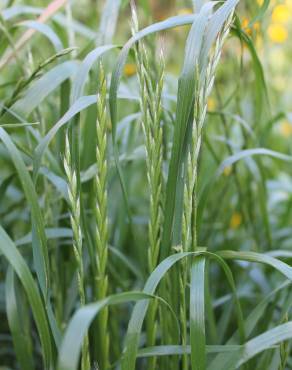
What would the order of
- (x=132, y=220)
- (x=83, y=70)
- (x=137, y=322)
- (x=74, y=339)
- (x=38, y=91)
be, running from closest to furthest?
1. (x=74, y=339)
2. (x=137, y=322)
3. (x=83, y=70)
4. (x=38, y=91)
5. (x=132, y=220)

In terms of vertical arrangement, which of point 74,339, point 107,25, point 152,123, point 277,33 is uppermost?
point 277,33

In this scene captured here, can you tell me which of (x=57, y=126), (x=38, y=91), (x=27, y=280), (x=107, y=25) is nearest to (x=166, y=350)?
(x=27, y=280)

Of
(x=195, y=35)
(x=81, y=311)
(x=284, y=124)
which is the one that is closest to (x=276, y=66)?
(x=284, y=124)

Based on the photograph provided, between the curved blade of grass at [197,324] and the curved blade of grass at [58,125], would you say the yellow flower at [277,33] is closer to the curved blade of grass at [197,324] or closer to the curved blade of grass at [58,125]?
the curved blade of grass at [58,125]

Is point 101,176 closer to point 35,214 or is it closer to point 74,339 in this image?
point 35,214

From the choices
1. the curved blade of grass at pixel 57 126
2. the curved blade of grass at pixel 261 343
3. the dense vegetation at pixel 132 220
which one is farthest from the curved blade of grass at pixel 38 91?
the curved blade of grass at pixel 261 343

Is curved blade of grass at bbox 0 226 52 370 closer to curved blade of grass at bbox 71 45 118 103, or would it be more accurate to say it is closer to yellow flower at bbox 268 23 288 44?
curved blade of grass at bbox 71 45 118 103

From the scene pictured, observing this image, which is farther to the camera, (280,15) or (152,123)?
(280,15)
